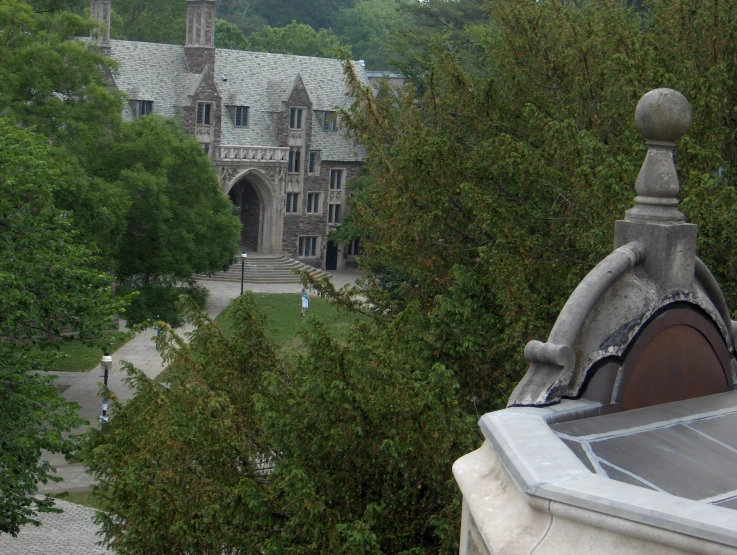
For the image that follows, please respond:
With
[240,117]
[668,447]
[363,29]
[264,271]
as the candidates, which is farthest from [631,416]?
[363,29]

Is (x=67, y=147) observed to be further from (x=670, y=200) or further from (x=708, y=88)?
(x=670, y=200)

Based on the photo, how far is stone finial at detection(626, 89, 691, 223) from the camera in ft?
17.2

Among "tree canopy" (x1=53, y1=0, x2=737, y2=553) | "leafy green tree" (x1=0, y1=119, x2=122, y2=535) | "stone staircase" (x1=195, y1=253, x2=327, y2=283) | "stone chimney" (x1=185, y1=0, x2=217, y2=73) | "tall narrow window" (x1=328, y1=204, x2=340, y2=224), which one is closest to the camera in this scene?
"tree canopy" (x1=53, y1=0, x2=737, y2=553)

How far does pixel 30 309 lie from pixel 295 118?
39.4 meters

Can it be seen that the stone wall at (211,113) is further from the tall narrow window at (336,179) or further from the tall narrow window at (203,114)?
the tall narrow window at (336,179)

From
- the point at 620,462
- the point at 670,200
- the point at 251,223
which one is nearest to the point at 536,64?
the point at 670,200

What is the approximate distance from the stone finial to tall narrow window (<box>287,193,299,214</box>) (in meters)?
51.1

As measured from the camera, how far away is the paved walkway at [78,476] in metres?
18.9

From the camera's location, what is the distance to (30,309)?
17.3 meters

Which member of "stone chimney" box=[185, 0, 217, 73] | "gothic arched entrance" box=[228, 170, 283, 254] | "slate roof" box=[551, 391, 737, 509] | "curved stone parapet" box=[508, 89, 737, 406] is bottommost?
"gothic arched entrance" box=[228, 170, 283, 254]

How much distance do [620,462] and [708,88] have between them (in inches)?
382

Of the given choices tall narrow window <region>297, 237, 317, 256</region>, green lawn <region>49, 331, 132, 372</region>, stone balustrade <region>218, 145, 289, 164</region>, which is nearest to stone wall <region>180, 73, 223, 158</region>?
stone balustrade <region>218, 145, 289, 164</region>

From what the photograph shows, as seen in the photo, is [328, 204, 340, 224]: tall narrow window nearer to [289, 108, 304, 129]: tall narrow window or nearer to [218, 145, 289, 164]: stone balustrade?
[218, 145, 289, 164]: stone balustrade

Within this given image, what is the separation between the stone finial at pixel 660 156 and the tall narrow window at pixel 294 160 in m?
51.2
